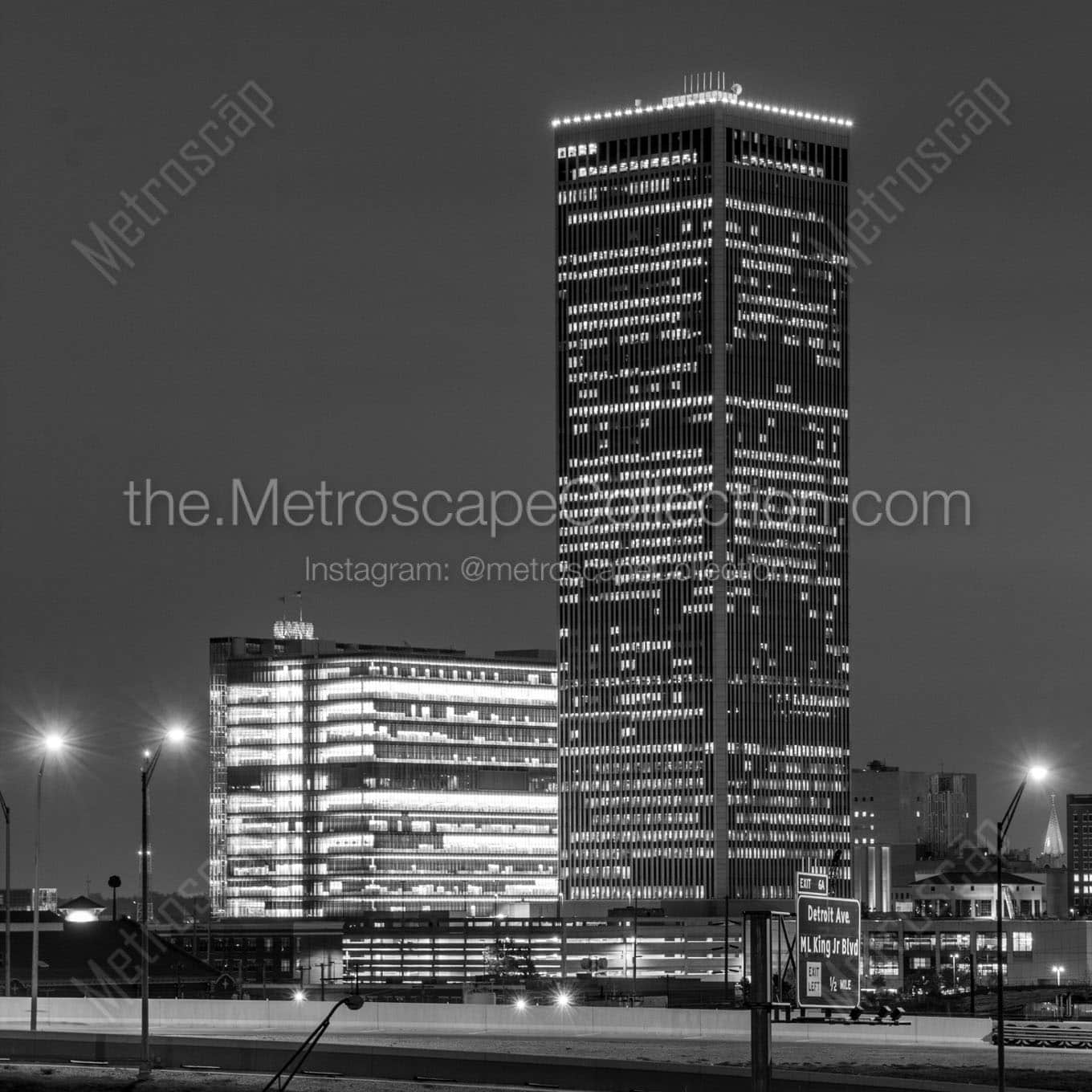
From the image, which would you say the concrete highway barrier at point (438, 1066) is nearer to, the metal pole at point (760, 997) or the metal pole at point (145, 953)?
the metal pole at point (145, 953)

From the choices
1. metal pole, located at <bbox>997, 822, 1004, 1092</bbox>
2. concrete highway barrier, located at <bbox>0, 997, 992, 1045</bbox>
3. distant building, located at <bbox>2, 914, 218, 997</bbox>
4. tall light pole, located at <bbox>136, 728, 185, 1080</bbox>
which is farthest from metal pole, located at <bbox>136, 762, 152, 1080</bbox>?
distant building, located at <bbox>2, 914, 218, 997</bbox>

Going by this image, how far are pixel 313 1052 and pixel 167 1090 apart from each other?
30.5 feet

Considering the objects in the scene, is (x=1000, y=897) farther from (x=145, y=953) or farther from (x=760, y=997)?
(x=145, y=953)

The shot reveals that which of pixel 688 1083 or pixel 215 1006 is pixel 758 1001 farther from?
pixel 215 1006

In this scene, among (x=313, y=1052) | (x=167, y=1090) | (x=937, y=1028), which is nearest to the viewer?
(x=167, y=1090)

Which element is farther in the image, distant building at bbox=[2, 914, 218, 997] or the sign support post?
distant building at bbox=[2, 914, 218, 997]

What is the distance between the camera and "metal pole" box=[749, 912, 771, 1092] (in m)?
57.2

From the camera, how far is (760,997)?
188ft

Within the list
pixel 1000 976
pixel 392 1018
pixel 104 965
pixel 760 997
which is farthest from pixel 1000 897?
pixel 104 965

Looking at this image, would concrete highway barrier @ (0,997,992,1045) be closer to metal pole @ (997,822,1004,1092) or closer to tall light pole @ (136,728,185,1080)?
tall light pole @ (136,728,185,1080)

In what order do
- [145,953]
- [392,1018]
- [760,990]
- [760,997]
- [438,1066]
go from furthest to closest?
[392,1018]
[145,953]
[438,1066]
[760,997]
[760,990]

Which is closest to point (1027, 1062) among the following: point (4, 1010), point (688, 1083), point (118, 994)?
point (688, 1083)

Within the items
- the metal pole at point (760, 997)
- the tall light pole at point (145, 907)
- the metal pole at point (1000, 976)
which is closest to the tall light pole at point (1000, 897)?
the metal pole at point (1000, 976)

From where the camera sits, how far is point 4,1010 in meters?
118
